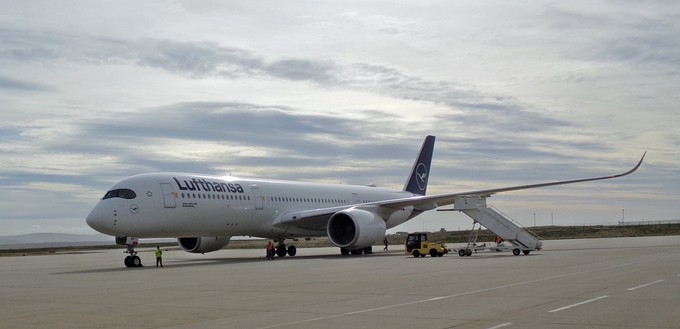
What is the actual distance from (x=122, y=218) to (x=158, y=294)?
490 inches

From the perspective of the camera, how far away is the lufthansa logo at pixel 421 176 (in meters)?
47.8

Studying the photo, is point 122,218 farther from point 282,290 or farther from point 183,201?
point 282,290

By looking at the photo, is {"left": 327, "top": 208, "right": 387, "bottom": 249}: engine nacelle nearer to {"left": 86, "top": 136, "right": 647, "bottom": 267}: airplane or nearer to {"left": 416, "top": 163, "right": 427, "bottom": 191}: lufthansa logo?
{"left": 86, "top": 136, "right": 647, "bottom": 267}: airplane

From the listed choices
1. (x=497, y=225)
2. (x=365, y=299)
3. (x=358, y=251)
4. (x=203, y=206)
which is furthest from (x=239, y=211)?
(x=365, y=299)

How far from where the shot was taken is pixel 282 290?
16203 millimetres

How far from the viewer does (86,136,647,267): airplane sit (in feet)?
92.3

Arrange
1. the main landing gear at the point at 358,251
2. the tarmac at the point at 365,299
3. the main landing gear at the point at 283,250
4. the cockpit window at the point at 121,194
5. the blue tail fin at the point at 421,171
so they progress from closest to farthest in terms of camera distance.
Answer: the tarmac at the point at 365,299, the cockpit window at the point at 121,194, the main landing gear at the point at 358,251, the main landing gear at the point at 283,250, the blue tail fin at the point at 421,171

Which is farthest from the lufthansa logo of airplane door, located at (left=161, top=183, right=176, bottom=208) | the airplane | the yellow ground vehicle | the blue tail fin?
airplane door, located at (left=161, top=183, right=176, bottom=208)

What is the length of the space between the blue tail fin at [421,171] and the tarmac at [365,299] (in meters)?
25.6

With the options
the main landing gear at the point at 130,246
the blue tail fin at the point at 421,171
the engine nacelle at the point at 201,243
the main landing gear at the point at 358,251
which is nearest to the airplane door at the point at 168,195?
the main landing gear at the point at 130,246

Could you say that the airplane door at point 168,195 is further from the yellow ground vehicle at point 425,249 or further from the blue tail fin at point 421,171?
the blue tail fin at point 421,171

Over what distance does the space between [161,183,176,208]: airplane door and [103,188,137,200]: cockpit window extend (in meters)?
1.29

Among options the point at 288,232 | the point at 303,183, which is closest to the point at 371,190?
the point at 303,183

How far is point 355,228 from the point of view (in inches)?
1314
